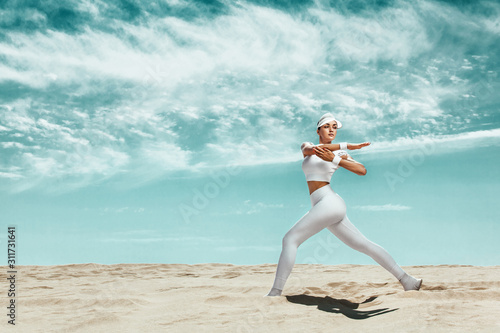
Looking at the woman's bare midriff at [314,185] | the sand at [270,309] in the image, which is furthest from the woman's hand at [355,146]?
the sand at [270,309]

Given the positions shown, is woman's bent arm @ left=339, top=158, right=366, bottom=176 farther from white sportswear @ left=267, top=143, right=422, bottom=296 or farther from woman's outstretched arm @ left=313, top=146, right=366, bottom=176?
white sportswear @ left=267, top=143, right=422, bottom=296

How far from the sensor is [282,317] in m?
4.29

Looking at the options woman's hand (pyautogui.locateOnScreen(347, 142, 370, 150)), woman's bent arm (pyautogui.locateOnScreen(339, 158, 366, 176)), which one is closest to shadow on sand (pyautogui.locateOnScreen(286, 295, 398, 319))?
woman's bent arm (pyautogui.locateOnScreen(339, 158, 366, 176))

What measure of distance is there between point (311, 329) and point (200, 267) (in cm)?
794

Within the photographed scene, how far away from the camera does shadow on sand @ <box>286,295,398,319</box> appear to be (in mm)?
4386

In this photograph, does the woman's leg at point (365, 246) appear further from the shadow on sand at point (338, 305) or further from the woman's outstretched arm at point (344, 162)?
the woman's outstretched arm at point (344, 162)

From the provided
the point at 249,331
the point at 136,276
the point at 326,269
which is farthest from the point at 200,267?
the point at 249,331

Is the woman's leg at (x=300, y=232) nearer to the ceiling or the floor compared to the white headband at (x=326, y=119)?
nearer to the floor

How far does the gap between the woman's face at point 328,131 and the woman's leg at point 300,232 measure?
81cm

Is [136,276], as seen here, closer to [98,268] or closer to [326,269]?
[98,268]

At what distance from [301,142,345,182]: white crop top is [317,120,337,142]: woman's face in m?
0.25

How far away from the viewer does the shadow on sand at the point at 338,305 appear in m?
4.39

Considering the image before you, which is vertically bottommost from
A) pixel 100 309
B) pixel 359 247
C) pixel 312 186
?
pixel 100 309

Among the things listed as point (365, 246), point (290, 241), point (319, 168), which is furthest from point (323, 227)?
point (319, 168)
